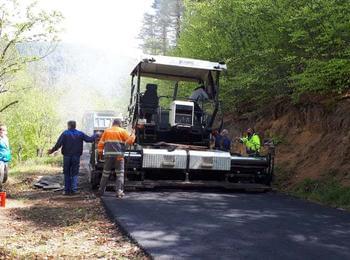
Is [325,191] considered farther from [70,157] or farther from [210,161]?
[70,157]

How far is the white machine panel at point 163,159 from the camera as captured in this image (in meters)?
10.5

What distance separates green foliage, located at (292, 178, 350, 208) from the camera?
9.62 metres

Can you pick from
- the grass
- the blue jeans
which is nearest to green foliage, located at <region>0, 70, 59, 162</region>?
the blue jeans

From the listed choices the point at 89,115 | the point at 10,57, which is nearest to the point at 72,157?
the point at 10,57

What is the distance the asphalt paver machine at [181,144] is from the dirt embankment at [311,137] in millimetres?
1614

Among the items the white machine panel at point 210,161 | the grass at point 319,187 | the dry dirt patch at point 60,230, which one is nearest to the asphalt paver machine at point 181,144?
the white machine panel at point 210,161

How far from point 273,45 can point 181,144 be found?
4.43 metres

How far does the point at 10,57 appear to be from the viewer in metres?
17.3

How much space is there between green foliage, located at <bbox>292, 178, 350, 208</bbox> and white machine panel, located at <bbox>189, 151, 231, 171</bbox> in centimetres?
192

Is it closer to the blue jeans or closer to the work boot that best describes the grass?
the work boot

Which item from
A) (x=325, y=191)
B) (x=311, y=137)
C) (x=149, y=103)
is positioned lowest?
(x=325, y=191)

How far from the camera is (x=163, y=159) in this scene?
34.7ft

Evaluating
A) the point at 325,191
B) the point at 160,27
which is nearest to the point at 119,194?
the point at 325,191

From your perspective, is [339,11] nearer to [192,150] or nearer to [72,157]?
[192,150]
